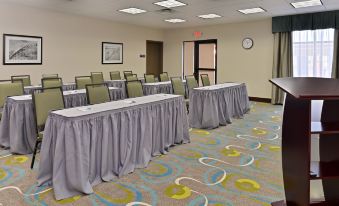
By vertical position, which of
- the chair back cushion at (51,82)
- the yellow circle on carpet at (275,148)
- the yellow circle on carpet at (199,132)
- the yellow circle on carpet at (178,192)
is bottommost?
the yellow circle on carpet at (178,192)

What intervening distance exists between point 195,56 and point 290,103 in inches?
353

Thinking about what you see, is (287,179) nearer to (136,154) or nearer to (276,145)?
(136,154)

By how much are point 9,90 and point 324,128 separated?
462 centimetres

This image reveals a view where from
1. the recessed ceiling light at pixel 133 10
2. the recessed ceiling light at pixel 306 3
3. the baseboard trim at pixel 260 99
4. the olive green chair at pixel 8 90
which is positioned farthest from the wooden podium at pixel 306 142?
the baseboard trim at pixel 260 99

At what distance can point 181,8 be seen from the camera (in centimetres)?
719

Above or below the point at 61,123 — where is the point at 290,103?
above

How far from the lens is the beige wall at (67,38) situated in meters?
6.94

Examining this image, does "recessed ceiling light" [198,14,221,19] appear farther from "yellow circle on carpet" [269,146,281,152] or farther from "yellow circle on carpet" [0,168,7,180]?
"yellow circle on carpet" [0,168,7,180]

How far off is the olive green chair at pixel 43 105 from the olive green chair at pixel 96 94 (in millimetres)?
427

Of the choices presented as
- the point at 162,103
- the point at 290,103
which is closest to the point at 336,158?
the point at 290,103

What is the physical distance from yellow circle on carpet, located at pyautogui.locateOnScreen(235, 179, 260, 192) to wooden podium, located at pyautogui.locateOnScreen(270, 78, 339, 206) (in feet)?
2.76

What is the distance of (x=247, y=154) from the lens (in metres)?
3.95

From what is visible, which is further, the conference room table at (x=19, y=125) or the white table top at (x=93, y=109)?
the conference room table at (x=19, y=125)

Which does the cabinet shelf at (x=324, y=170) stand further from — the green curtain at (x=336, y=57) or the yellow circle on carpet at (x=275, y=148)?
the green curtain at (x=336, y=57)
